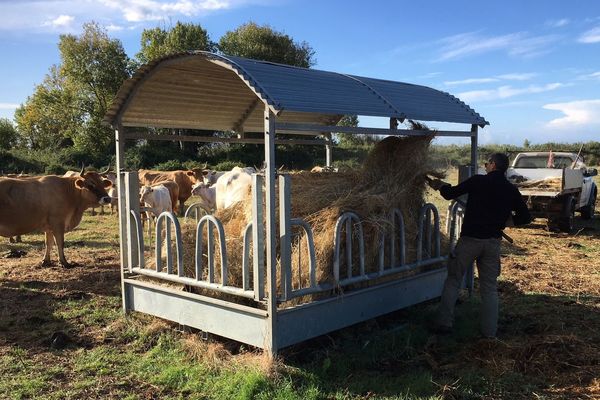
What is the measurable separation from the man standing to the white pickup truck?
742 centimetres

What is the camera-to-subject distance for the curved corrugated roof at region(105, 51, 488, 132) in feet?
14.5

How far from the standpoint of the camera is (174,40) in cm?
3706

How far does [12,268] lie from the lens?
8.73 metres

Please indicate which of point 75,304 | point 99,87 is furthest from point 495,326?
point 99,87

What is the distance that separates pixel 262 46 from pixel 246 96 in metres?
34.1

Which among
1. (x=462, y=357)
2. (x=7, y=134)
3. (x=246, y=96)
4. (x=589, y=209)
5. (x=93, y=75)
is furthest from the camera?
(x=7, y=134)

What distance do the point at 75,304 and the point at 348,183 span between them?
373cm

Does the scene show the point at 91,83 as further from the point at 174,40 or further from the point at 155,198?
the point at 155,198

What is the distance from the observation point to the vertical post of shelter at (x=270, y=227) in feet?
13.6

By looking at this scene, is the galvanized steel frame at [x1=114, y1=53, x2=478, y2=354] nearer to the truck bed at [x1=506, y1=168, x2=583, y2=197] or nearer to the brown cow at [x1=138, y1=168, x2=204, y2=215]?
the truck bed at [x1=506, y1=168, x2=583, y2=197]

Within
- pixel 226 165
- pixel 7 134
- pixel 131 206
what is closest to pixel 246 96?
pixel 131 206

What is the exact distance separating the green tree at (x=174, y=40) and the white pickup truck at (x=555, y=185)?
26959 mm

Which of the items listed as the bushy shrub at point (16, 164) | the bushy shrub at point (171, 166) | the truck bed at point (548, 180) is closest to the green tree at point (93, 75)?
the bushy shrub at point (16, 164)

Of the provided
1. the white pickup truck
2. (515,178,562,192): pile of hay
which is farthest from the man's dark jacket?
(515,178,562,192): pile of hay
